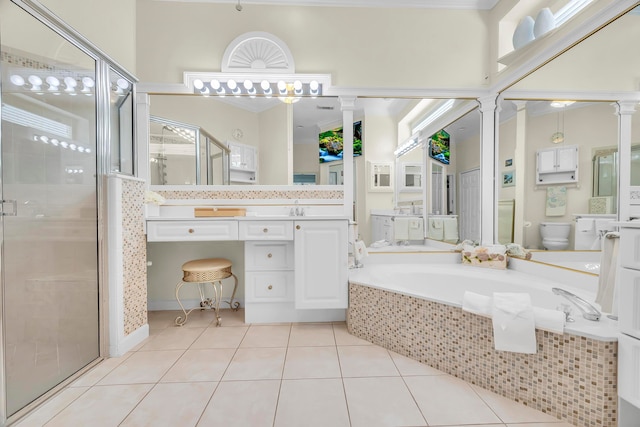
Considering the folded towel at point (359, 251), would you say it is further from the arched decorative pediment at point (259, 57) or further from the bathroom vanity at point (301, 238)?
the arched decorative pediment at point (259, 57)

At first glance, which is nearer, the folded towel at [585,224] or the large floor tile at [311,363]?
the large floor tile at [311,363]

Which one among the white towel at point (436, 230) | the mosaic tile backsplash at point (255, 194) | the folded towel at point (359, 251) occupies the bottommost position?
the folded towel at point (359, 251)

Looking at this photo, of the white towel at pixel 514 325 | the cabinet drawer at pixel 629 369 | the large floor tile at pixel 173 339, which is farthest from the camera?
the large floor tile at pixel 173 339

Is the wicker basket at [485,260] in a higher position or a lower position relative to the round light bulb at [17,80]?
lower

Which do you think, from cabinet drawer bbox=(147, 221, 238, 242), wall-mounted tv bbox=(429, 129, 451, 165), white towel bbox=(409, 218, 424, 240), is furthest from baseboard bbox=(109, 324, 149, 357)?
wall-mounted tv bbox=(429, 129, 451, 165)

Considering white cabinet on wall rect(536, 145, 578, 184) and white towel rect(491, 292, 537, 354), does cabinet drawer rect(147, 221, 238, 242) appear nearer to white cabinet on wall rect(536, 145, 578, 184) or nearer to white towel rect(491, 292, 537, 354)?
white towel rect(491, 292, 537, 354)

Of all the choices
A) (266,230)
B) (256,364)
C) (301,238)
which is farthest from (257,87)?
(256,364)

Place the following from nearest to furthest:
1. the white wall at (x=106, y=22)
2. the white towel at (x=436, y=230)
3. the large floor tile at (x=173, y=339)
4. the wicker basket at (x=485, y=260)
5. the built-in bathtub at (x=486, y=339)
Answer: the built-in bathtub at (x=486, y=339) < the white wall at (x=106, y=22) < the large floor tile at (x=173, y=339) < the wicker basket at (x=485, y=260) < the white towel at (x=436, y=230)

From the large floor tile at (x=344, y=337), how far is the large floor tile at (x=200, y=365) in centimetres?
76

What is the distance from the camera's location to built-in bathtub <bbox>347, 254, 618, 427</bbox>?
46.4 inches

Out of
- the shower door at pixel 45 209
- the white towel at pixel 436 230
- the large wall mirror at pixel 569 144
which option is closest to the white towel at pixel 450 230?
the white towel at pixel 436 230

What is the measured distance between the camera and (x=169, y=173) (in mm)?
2527

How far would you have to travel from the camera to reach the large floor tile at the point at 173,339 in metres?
1.94

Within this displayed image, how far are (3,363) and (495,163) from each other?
3.57 meters
